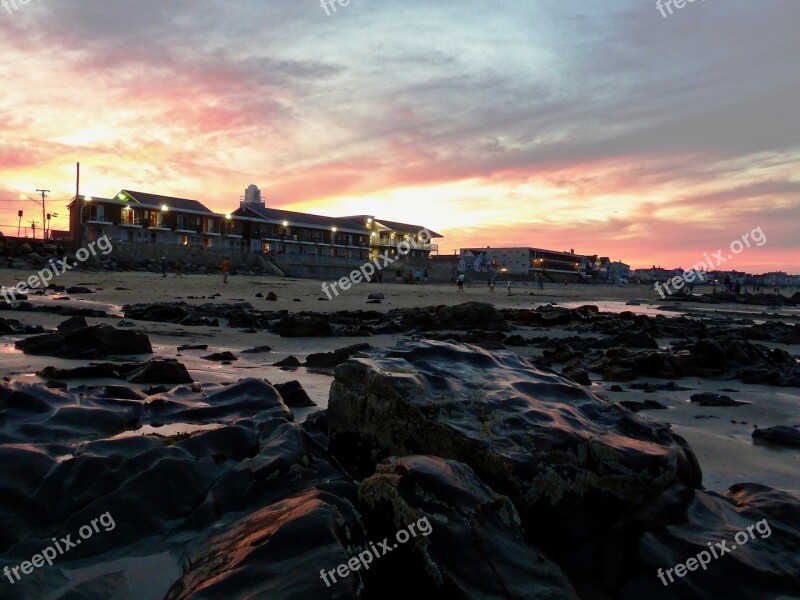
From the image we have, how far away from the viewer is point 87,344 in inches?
279

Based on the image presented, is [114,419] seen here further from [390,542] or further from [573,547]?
[573,547]

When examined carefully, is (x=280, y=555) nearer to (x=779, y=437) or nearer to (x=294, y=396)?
(x=294, y=396)

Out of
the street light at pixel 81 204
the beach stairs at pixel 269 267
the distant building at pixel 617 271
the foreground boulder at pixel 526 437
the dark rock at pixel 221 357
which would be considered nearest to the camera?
the foreground boulder at pixel 526 437

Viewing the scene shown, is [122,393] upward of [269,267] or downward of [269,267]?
downward

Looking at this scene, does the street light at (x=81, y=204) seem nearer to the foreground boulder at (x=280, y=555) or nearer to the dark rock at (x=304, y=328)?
the dark rock at (x=304, y=328)

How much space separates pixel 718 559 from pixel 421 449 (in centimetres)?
143

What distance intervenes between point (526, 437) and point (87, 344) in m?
6.32

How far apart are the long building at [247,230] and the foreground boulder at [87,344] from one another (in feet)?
157

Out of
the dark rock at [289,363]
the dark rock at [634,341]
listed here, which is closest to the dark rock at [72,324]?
the dark rock at [289,363]

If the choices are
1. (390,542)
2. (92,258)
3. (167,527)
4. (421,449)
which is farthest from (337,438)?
(92,258)

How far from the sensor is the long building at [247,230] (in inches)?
2431

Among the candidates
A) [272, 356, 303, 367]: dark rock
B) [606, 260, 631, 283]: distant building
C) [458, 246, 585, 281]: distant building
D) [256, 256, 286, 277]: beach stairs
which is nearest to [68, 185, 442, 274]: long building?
[256, 256, 286, 277]: beach stairs

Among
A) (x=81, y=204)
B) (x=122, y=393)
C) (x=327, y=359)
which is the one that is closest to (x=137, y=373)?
(x=122, y=393)

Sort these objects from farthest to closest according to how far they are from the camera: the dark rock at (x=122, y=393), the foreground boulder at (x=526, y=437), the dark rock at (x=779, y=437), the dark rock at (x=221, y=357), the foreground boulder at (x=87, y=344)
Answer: the dark rock at (x=221, y=357) → the foreground boulder at (x=87, y=344) → the dark rock at (x=122, y=393) → the dark rock at (x=779, y=437) → the foreground boulder at (x=526, y=437)
